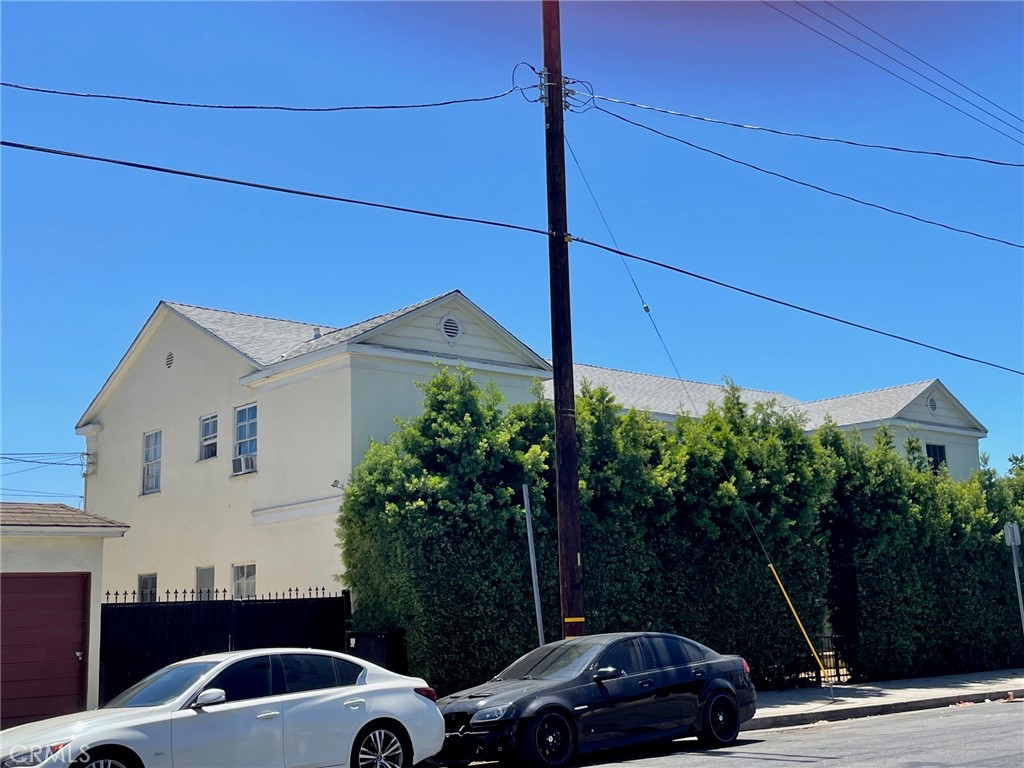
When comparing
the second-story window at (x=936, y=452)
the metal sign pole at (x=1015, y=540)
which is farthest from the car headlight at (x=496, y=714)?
the second-story window at (x=936, y=452)

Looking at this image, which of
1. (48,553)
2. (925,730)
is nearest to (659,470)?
(925,730)

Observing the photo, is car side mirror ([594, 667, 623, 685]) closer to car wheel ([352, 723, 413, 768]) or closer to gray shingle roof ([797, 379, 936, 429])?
car wheel ([352, 723, 413, 768])

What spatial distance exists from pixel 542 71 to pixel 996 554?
15854mm

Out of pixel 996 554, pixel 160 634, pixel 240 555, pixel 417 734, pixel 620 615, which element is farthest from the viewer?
pixel 996 554

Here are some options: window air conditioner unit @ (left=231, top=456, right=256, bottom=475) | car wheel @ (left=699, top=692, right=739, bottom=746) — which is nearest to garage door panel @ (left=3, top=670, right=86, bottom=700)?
window air conditioner unit @ (left=231, top=456, right=256, bottom=475)

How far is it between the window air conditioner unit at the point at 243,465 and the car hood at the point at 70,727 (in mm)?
12084

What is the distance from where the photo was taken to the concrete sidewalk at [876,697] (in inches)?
624

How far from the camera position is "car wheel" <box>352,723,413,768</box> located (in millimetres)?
9977

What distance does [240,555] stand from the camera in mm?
21281

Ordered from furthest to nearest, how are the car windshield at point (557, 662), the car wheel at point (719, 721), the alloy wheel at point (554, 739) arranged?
the car wheel at point (719, 721)
the car windshield at point (557, 662)
the alloy wheel at point (554, 739)

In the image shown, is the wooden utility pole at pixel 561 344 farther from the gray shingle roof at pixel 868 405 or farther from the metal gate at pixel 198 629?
the gray shingle roof at pixel 868 405

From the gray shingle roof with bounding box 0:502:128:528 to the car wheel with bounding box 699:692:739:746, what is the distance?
7.69 meters

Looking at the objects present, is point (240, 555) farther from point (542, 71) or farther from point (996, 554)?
point (996, 554)

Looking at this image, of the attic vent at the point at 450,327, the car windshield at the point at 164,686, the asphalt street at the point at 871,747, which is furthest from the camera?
the attic vent at the point at 450,327
